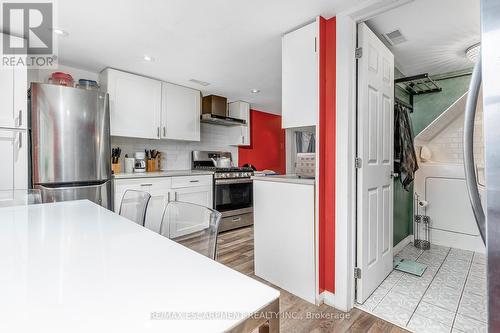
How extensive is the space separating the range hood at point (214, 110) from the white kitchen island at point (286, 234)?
1.90 metres

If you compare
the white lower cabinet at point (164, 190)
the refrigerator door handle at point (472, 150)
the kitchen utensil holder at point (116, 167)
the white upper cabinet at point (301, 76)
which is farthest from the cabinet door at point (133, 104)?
the refrigerator door handle at point (472, 150)

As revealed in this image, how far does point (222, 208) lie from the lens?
11.8ft

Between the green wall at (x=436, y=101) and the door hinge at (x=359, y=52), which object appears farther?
the green wall at (x=436, y=101)

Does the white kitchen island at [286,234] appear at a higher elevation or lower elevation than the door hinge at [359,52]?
lower

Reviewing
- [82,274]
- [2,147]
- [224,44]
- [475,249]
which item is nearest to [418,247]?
[475,249]

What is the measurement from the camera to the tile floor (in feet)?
5.25

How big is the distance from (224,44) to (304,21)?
79 cm

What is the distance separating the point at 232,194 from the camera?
3.73 m

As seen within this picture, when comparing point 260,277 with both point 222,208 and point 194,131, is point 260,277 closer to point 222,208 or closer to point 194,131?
point 222,208

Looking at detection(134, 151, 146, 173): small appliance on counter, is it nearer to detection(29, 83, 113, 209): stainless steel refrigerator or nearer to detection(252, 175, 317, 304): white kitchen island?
detection(29, 83, 113, 209): stainless steel refrigerator

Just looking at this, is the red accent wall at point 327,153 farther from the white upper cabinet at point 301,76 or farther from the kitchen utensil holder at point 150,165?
the kitchen utensil holder at point 150,165

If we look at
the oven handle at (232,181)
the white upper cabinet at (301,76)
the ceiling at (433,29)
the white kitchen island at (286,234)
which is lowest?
the white kitchen island at (286,234)

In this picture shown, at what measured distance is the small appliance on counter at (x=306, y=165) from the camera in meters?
1.94

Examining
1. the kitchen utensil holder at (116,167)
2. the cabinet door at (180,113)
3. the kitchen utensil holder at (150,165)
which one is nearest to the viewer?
the kitchen utensil holder at (116,167)
